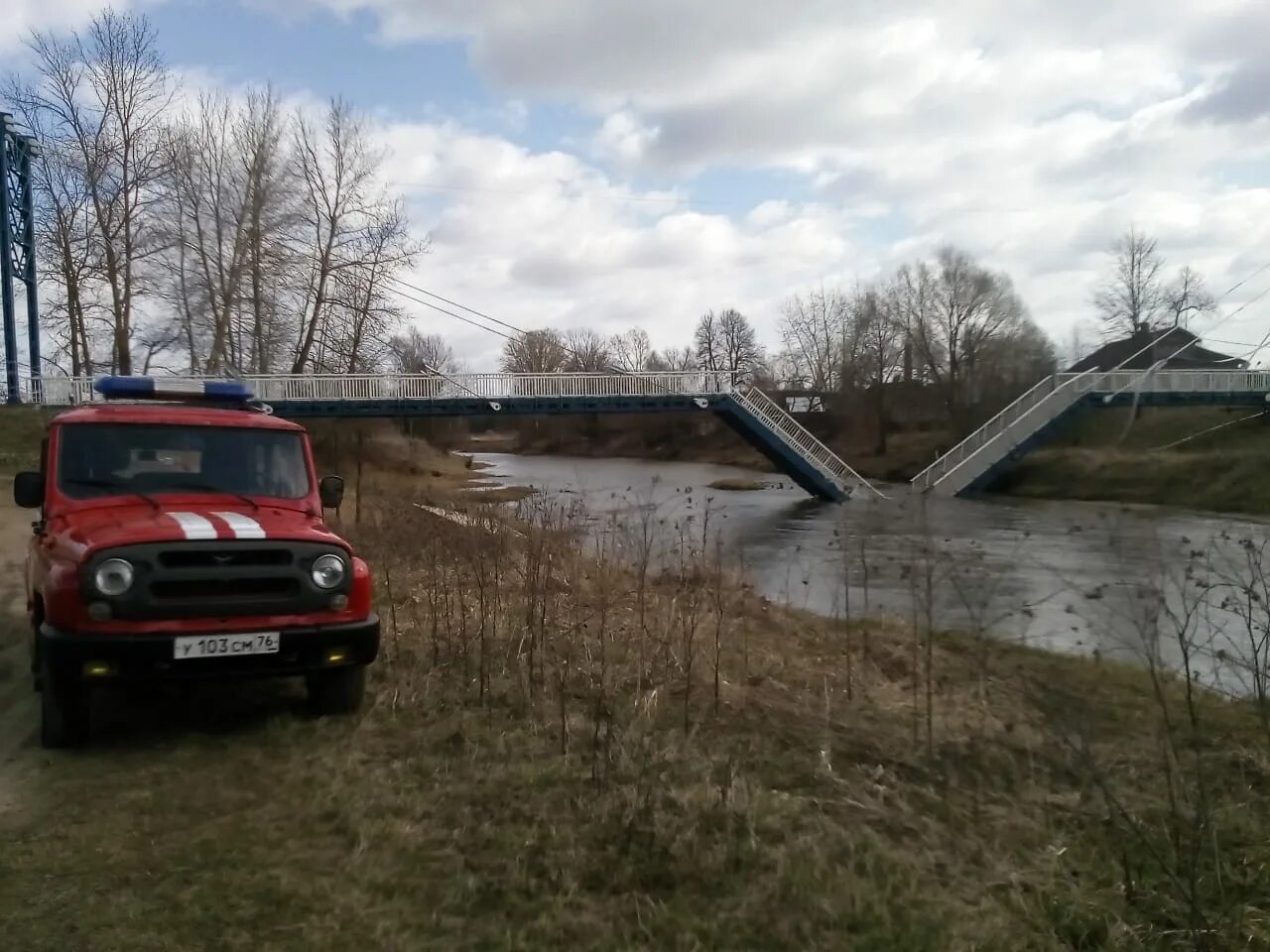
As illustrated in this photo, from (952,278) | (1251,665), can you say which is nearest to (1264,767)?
(1251,665)

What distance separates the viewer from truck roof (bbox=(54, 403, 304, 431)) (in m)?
6.13

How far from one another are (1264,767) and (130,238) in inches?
1345

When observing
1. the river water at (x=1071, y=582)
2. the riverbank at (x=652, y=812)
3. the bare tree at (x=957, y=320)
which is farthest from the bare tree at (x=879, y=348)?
the riverbank at (x=652, y=812)

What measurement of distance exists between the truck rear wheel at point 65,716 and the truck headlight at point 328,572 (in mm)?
1330

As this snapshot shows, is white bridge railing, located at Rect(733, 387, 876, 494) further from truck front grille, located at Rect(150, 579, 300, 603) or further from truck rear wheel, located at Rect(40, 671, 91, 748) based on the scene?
truck rear wheel, located at Rect(40, 671, 91, 748)

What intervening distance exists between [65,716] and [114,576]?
3.05 ft

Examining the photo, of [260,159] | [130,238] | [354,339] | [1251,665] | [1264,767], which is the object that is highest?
[260,159]

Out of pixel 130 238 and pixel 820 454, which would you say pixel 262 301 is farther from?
pixel 820 454

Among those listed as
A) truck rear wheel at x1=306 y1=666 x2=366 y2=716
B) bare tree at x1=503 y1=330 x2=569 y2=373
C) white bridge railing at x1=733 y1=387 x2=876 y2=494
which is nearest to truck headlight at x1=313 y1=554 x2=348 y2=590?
truck rear wheel at x1=306 y1=666 x2=366 y2=716

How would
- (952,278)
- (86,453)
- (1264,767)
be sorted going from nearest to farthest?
1. (1264,767)
2. (86,453)
3. (952,278)

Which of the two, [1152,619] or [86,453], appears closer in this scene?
[1152,619]

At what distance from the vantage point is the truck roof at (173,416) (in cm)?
613

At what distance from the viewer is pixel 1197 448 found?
20797 millimetres

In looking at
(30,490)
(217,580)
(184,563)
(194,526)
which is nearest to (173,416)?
(30,490)
